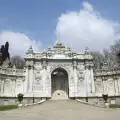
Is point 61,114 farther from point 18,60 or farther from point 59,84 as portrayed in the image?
point 18,60

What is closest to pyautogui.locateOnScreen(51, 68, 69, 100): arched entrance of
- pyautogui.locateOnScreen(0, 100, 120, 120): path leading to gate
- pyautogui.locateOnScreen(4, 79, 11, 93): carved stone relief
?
pyautogui.locateOnScreen(4, 79, 11, 93): carved stone relief

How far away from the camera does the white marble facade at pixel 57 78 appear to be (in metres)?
42.8

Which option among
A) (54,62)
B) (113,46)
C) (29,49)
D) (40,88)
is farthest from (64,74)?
(113,46)

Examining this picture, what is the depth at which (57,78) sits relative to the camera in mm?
46969

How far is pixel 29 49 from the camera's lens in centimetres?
4497

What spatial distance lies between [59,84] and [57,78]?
1532mm

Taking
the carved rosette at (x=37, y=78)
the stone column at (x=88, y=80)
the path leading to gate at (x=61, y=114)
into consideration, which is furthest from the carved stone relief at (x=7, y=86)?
the path leading to gate at (x=61, y=114)

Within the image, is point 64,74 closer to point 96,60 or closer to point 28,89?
point 28,89

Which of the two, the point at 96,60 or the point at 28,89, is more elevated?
the point at 96,60

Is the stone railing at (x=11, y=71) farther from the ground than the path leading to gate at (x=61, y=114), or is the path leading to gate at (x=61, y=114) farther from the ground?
the stone railing at (x=11, y=71)

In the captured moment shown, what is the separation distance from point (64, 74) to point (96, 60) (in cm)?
2574

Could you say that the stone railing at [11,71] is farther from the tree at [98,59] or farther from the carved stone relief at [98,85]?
the tree at [98,59]

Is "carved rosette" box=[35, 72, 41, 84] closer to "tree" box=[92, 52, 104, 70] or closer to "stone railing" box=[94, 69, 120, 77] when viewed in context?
"stone railing" box=[94, 69, 120, 77]

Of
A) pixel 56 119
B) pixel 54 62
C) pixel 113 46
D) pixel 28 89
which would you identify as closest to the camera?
pixel 56 119
